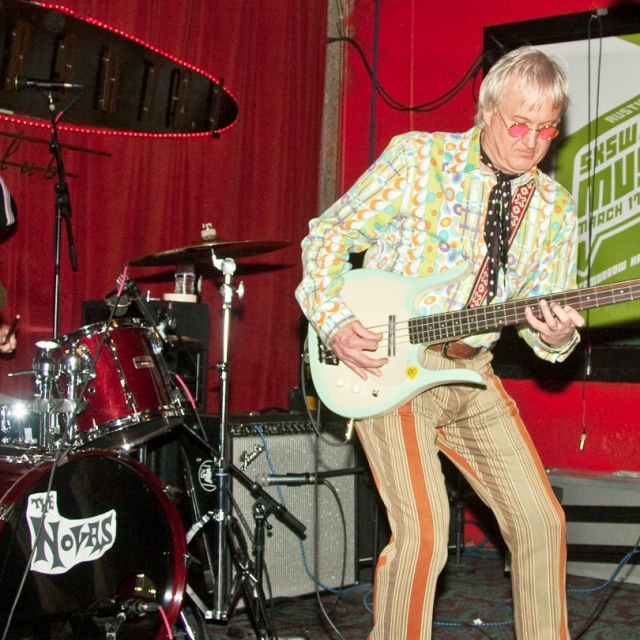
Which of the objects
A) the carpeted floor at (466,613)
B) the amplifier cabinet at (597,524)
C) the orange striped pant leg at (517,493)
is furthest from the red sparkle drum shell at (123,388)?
the amplifier cabinet at (597,524)

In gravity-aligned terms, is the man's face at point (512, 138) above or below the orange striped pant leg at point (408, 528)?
above

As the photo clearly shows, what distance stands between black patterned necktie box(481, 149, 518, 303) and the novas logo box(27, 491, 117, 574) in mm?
1381

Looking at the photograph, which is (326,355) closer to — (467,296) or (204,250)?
(467,296)

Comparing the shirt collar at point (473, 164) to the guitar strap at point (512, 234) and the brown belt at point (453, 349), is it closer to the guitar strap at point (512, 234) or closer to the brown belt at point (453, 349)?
the guitar strap at point (512, 234)

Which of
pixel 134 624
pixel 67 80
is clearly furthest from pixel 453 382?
pixel 67 80

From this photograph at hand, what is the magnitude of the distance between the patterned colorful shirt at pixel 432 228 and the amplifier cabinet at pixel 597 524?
5.70ft

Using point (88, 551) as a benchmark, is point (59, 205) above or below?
above

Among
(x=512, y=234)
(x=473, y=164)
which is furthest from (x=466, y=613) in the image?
(x=473, y=164)

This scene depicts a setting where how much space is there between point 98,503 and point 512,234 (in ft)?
4.76

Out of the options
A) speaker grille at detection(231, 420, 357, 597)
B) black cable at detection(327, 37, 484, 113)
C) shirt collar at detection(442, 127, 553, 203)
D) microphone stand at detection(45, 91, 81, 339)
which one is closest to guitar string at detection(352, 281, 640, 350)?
shirt collar at detection(442, 127, 553, 203)

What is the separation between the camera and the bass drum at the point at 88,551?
257 cm

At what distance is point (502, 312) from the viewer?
2.37 metres

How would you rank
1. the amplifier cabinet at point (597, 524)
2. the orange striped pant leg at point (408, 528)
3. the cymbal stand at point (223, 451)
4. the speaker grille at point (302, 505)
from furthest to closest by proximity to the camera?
the amplifier cabinet at point (597, 524), the speaker grille at point (302, 505), the cymbal stand at point (223, 451), the orange striped pant leg at point (408, 528)

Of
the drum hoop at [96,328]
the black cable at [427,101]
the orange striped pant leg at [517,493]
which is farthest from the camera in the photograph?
the black cable at [427,101]
